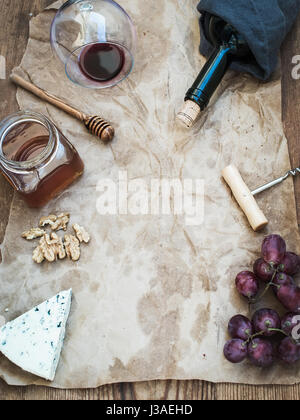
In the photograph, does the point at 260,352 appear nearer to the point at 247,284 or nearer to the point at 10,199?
the point at 247,284

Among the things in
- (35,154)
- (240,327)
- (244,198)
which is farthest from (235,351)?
(35,154)

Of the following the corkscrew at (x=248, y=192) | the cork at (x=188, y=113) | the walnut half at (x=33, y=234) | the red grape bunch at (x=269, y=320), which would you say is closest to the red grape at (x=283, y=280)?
the red grape bunch at (x=269, y=320)

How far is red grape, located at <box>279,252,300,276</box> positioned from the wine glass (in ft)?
1.63

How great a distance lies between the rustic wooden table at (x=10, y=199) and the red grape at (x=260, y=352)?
76mm

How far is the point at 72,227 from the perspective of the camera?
3.19 ft

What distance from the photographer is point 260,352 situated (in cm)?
84

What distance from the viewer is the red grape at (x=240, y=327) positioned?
864 millimetres

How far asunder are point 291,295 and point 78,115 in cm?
54

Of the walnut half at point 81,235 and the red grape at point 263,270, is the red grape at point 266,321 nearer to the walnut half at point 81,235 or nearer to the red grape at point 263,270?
the red grape at point 263,270

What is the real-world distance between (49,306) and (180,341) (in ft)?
0.82
